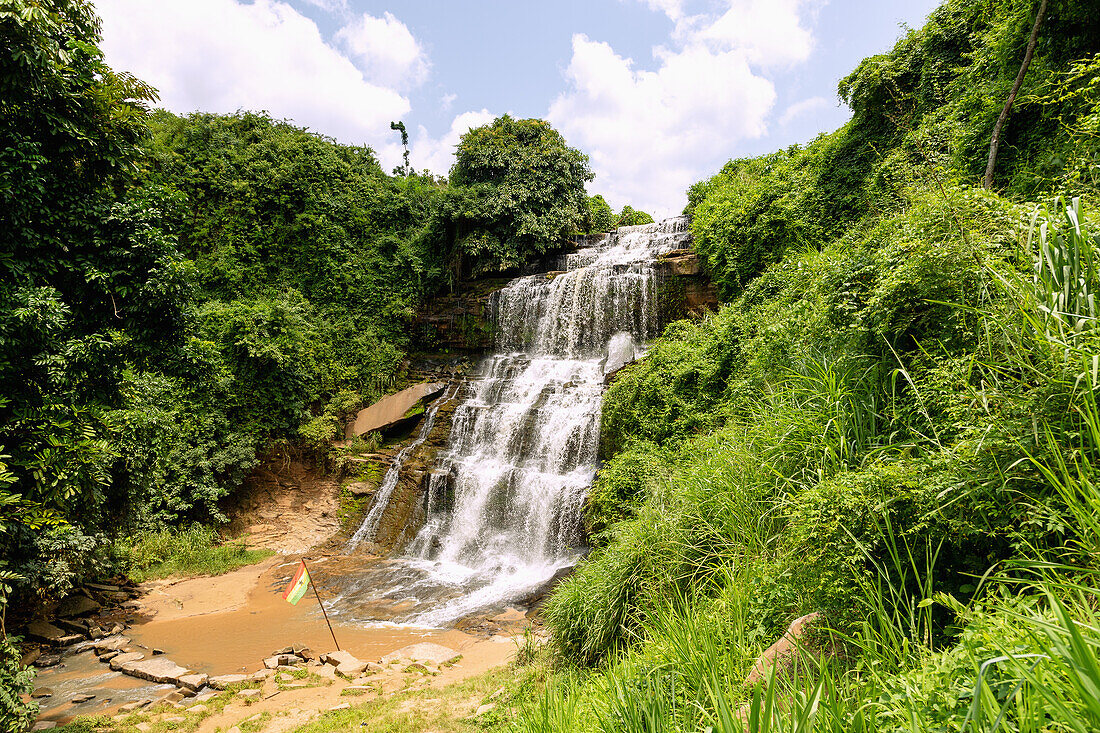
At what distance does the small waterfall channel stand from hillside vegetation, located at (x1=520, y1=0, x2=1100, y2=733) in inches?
189

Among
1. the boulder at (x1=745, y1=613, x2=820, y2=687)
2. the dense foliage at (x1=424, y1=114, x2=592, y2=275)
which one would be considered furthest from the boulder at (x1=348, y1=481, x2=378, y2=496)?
the boulder at (x1=745, y1=613, x2=820, y2=687)

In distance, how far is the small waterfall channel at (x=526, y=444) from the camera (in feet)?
32.1

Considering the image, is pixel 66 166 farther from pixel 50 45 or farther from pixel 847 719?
pixel 847 719

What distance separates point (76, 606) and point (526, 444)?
29.1 ft

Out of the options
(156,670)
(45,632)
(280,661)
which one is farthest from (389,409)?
(156,670)

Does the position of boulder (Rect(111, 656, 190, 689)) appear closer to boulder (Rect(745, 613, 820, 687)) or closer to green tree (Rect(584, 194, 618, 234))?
boulder (Rect(745, 613, 820, 687))

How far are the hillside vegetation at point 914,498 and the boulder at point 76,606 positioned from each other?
29.5ft

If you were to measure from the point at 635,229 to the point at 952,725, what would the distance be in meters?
17.7

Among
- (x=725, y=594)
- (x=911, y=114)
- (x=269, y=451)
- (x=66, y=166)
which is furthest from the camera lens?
(x=269, y=451)

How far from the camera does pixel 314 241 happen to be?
1802 cm

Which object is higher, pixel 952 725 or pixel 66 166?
pixel 66 166

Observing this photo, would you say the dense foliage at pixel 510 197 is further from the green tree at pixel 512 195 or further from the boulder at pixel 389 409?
the boulder at pixel 389 409

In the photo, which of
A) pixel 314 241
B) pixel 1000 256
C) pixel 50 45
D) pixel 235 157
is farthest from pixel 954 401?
pixel 235 157

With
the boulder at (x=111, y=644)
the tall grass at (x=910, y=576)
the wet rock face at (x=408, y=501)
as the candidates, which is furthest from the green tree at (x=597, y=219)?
the boulder at (x=111, y=644)
